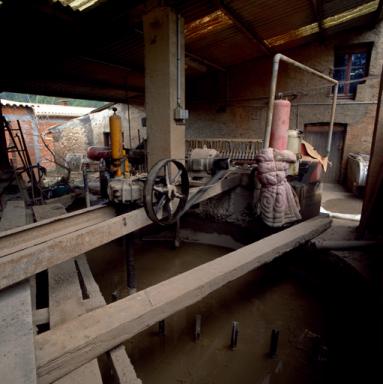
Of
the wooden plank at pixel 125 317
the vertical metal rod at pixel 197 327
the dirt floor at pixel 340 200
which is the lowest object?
the vertical metal rod at pixel 197 327

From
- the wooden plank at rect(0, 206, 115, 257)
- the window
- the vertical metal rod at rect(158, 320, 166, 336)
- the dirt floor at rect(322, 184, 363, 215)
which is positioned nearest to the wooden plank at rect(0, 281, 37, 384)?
the wooden plank at rect(0, 206, 115, 257)

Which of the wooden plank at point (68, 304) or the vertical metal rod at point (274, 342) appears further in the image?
the vertical metal rod at point (274, 342)

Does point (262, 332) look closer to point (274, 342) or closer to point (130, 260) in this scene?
point (274, 342)

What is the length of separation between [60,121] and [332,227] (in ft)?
57.5

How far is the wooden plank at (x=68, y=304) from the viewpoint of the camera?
1633 millimetres

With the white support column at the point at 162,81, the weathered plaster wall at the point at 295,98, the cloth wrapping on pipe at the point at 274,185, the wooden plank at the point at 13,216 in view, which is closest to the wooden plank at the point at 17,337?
the wooden plank at the point at 13,216

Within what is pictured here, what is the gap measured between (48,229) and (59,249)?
607mm

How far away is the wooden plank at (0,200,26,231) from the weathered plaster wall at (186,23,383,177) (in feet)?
28.3

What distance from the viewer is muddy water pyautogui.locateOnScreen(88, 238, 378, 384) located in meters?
2.73

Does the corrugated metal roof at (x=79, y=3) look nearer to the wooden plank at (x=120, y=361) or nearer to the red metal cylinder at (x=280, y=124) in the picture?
the red metal cylinder at (x=280, y=124)

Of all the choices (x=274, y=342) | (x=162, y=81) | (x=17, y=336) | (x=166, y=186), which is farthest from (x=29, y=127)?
(x=274, y=342)

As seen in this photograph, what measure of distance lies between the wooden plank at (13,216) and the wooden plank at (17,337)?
207 cm

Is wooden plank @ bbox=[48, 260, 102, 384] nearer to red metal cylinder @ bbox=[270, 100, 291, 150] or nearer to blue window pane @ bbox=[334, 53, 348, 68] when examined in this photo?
red metal cylinder @ bbox=[270, 100, 291, 150]

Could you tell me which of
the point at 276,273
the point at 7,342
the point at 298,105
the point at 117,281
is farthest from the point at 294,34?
the point at 7,342
